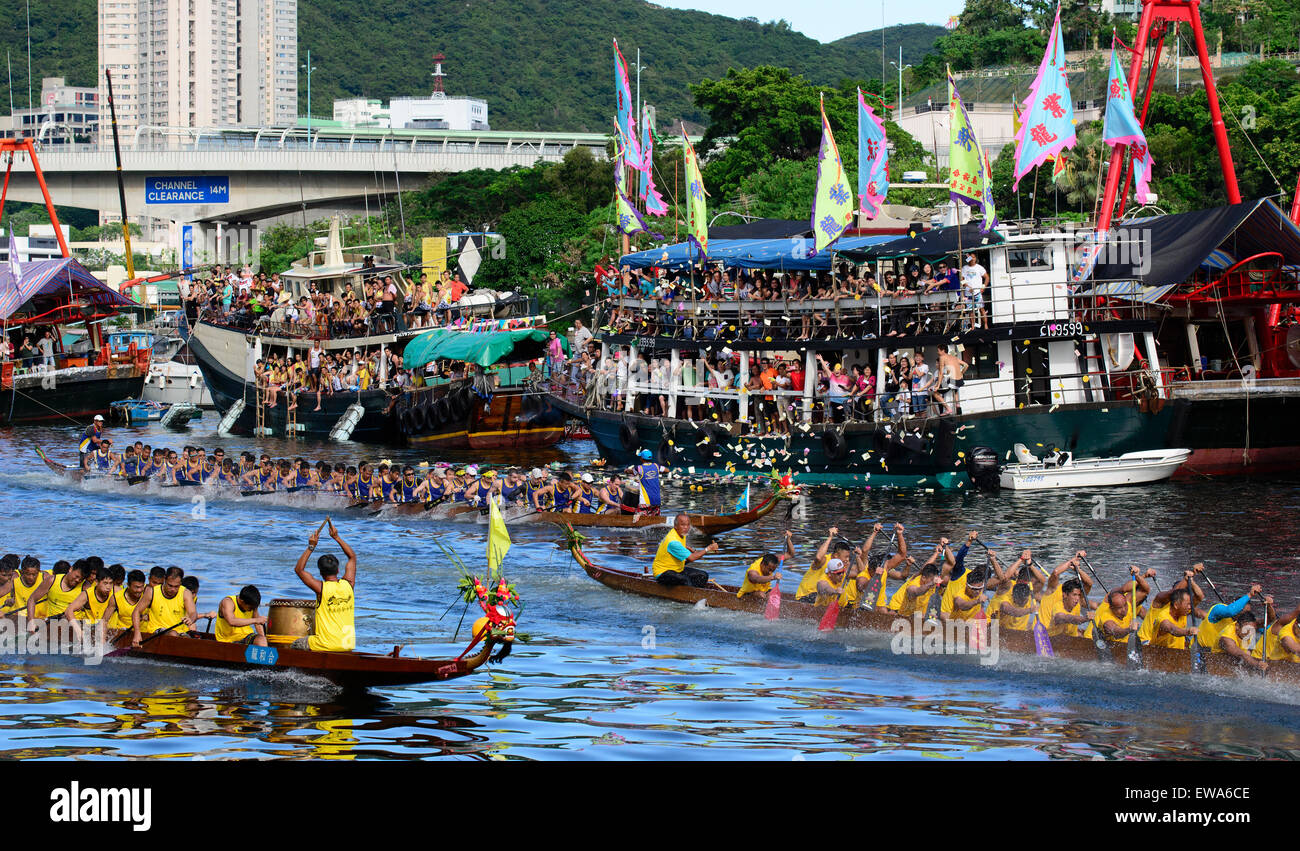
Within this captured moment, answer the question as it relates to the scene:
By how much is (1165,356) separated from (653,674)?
2367 centimetres

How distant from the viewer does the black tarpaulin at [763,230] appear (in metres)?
45.9

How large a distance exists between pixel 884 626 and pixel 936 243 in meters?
16.8

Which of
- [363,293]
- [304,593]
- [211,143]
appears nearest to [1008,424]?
[304,593]

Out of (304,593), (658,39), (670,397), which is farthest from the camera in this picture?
(658,39)

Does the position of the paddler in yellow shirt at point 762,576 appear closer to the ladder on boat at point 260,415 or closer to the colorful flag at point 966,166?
the colorful flag at point 966,166

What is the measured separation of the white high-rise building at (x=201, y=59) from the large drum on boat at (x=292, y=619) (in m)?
183

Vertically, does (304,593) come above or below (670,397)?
below

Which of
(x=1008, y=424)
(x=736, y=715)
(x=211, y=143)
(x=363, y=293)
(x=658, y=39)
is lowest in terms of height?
(x=736, y=715)

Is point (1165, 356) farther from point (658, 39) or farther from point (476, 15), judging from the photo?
point (476, 15)

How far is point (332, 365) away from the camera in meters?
54.4

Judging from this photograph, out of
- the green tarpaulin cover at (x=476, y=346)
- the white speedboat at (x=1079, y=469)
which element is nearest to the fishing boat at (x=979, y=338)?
the white speedboat at (x=1079, y=469)

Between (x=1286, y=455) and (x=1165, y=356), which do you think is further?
(x=1165, y=356)

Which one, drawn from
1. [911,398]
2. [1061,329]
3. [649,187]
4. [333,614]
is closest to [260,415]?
[649,187]
